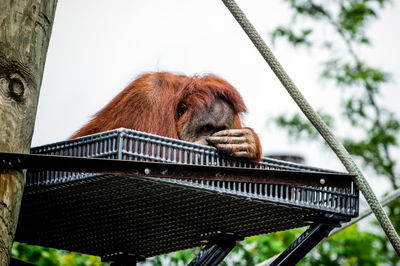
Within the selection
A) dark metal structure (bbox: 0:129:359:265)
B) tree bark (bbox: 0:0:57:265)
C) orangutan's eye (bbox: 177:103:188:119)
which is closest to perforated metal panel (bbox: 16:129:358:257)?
dark metal structure (bbox: 0:129:359:265)

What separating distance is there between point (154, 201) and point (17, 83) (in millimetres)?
480

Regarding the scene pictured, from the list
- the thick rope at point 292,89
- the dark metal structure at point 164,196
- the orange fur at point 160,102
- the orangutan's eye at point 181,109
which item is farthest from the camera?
the orangutan's eye at point 181,109

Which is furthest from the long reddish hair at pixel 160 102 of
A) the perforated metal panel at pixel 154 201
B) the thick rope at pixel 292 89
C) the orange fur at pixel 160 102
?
the thick rope at pixel 292 89

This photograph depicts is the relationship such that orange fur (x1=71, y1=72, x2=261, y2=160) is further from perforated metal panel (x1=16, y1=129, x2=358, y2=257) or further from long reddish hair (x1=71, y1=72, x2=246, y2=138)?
perforated metal panel (x1=16, y1=129, x2=358, y2=257)

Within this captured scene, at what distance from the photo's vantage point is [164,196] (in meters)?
1.84

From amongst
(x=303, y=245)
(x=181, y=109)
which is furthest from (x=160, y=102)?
(x=303, y=245)

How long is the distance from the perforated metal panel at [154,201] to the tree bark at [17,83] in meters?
0.11

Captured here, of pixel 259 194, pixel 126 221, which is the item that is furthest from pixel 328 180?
pixel 126 221

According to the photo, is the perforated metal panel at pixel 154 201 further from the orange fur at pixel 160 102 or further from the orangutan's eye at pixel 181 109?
the orangutan's eye at pixel 181 109

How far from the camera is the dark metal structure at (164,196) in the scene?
1.66 meters

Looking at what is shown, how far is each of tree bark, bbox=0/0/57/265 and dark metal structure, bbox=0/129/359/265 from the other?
0.26 feet

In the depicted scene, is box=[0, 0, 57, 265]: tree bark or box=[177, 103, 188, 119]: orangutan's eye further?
box=[177, 103, 188, 119]: orangutan's eye

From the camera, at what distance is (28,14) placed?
181 cm

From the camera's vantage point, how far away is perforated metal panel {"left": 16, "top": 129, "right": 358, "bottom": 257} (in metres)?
1.72
